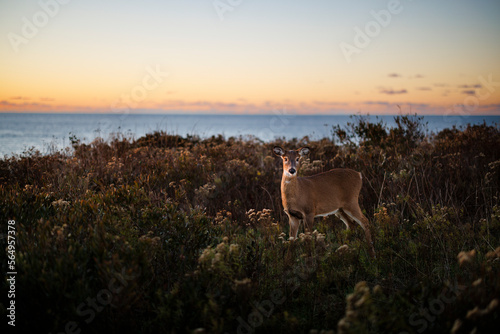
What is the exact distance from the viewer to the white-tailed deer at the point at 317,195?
6.37 meters

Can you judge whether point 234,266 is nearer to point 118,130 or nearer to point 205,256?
point 205,256

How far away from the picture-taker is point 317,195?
661 centimetres

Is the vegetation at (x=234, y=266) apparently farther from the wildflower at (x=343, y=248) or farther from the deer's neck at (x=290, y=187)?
the deer's neck at (x=290, y=187)

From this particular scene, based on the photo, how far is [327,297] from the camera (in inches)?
171

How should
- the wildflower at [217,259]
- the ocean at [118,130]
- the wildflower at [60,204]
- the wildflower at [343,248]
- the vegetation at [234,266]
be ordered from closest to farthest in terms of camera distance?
the vegetation at [234,266], the wildflower at [217,259], the wildflower at [343,248], the wildflower at [60,204], the ocean at [118,130]

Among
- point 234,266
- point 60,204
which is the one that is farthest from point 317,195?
point 60,204

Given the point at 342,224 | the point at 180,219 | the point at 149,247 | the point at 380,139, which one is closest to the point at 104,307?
the point at 149,247

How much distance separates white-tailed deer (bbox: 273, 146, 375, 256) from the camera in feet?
20.9

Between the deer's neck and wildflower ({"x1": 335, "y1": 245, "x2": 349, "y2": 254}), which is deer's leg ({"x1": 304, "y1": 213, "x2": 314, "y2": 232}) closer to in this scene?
the deer's neck

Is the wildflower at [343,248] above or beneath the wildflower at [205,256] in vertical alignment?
beneath

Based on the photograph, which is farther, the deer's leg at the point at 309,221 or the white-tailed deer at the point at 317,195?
the white-tailed deer at the point at 317,195

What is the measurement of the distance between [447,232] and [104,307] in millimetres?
5361

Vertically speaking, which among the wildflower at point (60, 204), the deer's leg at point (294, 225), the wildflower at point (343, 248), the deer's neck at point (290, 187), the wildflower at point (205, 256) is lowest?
the deer's leg at point (294, 225)

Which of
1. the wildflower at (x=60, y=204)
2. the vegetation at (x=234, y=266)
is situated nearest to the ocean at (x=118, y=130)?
the vegetation at (x=234, y=266)
